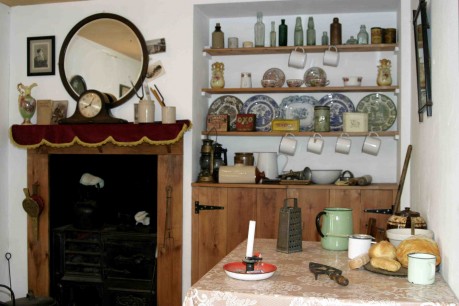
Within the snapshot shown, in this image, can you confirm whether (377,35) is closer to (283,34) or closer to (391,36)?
(391,36)

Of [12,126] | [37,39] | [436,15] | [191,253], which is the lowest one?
[191,253]

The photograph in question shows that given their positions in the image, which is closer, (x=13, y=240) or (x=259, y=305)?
(x=259, y=305)

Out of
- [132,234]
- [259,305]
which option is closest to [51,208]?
[132,234]

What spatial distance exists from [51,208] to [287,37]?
2.22m

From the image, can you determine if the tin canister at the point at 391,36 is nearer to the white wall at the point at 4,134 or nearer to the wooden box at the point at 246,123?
the wooden box at the point at 246,123

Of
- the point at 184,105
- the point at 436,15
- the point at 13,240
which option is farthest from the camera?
the point at 13,240

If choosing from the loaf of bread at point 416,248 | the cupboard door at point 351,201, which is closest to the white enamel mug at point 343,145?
the cupboard door at point 351,201

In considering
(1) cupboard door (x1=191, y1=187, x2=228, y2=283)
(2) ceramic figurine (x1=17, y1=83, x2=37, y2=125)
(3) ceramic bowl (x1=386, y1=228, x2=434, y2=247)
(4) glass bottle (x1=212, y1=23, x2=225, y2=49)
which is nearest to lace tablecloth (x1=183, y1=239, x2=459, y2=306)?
(3) ceramic bowl (x1=386, y1=228, x2=434, y2=247)

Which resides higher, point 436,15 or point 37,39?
point 37,39

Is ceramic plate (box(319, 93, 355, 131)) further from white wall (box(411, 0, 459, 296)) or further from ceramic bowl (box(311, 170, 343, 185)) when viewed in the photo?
white wall (box(411, 0, 459, 296))

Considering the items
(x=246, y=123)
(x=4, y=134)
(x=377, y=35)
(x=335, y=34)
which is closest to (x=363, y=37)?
(x=377, y=35)

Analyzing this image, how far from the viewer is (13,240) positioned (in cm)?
420

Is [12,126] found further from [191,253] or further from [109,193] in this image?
[191,253]

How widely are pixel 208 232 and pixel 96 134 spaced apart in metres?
1.05
